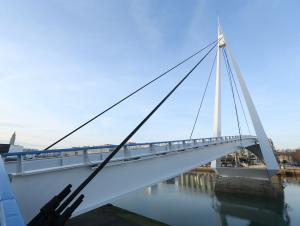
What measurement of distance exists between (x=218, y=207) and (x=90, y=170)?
25579 millimetres

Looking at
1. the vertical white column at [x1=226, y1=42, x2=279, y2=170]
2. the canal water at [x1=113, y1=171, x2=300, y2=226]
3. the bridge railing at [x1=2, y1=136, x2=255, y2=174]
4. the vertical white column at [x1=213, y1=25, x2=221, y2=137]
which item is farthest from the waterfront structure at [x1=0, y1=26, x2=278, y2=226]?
the vertical white column at [x1=226, y1=42, x2=279, y2=170]

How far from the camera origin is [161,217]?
2289 centimetres

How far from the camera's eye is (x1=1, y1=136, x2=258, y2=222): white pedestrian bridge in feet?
17.3

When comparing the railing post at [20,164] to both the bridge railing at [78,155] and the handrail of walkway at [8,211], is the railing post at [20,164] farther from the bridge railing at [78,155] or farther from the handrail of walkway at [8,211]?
the handrail of walkway at [8,211]

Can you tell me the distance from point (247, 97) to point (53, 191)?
1229 inches

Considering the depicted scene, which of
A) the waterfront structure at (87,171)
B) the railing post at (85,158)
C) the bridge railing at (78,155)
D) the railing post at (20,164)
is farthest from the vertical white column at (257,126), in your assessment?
the railing post at (20,164)

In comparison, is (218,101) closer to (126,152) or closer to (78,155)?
(126,152)

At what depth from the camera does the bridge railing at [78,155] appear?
19.1 ft

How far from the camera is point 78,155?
7164 millimetres

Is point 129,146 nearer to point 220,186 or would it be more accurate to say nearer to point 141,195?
point 141,195

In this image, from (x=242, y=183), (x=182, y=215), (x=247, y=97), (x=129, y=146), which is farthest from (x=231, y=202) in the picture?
(x=129, y=146)

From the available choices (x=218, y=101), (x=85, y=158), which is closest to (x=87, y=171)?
(x=85, y=158)

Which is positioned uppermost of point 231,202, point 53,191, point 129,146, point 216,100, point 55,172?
point 216,100

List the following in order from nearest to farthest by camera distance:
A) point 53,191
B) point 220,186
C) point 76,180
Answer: point 53,191, point 76,180, point 220,186
